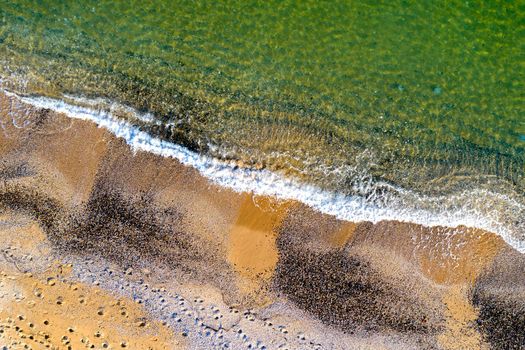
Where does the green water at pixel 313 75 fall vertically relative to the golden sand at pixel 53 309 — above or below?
above

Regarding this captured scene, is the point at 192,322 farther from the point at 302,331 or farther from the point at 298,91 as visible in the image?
the point at 298,91

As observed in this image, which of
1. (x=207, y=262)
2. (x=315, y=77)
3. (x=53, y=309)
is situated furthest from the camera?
(x=315, y=77)

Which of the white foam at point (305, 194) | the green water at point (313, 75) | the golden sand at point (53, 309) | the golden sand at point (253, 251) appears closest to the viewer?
the golden sand at point (53, 309)

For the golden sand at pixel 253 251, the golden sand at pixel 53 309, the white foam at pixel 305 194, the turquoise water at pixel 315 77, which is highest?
the turquoise water at pixel 315 77

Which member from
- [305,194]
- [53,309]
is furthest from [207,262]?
[53,309]

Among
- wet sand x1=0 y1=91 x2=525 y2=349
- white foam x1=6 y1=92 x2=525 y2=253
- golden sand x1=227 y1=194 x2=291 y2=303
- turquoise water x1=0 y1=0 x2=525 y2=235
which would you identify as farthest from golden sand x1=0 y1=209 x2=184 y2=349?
turquoise water x1=0 y1=0 x2=525 y2=235

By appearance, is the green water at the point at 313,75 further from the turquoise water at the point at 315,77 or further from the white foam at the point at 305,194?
the white foam at the point at 305,194

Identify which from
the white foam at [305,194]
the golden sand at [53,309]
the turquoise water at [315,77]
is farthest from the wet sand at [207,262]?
the turquoise water at [315,77]

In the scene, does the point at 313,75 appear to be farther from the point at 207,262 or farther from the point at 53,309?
the point at 53,309
